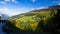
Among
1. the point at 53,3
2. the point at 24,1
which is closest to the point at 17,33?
the point at 24,1

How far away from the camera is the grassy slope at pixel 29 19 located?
210 cm

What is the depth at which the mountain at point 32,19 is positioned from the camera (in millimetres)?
2092

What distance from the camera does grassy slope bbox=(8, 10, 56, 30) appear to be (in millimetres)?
2096

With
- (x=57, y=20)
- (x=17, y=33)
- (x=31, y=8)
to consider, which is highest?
(x=31, y=8)

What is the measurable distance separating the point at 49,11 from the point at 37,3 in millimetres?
183

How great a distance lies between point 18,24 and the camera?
2117 millimetres

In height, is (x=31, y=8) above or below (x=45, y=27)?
above

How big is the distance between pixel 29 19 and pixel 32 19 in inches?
1.5

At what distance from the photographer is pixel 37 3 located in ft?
6.89

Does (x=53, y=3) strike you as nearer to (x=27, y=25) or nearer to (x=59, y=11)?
(x=59, y=11)

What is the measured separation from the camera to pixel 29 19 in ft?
6.89

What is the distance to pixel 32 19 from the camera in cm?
211

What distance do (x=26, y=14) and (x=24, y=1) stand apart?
6.6 inches

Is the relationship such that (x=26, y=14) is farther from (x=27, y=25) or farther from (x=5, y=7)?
(x=5, y=7)
